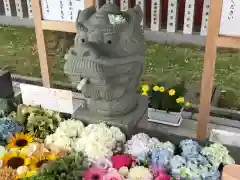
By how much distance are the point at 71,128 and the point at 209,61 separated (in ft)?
2.62

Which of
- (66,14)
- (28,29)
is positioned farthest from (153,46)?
(66,14)

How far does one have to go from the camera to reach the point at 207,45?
1.73 metres

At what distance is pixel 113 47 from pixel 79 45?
0.48 feet

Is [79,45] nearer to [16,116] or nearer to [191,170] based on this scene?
[16,116]

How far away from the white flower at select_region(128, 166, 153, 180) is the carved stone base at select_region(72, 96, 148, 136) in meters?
0.30

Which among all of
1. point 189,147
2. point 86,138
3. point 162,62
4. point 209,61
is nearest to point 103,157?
point 86,138

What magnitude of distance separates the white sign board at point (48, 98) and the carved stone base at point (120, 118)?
0.20 ft

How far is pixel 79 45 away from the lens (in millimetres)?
1433

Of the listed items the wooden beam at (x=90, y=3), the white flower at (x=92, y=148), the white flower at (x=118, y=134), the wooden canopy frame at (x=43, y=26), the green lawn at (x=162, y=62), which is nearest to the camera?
the white flower at (x=92, y=148)

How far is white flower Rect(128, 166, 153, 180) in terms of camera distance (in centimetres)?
131

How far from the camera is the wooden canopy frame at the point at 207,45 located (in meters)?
1.67

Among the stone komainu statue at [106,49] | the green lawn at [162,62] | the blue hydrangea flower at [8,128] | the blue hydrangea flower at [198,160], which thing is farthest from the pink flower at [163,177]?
the green lawn at [162,62]

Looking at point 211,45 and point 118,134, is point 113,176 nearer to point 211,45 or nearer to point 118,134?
point 118,134

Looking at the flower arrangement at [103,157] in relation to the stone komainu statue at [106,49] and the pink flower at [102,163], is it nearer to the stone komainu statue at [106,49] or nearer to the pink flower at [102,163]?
the pink flower at [102,163]
